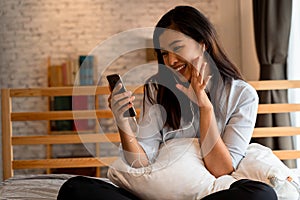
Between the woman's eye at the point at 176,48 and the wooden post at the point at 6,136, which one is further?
the wooden post at the point at 6,136

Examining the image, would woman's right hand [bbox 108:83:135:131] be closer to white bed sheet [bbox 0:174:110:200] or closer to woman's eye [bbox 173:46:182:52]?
woman's eye [bbox 173:46:182:52]

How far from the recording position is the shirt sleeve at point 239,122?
6.32 ft

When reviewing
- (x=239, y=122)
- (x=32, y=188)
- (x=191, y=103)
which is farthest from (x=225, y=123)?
(x=32, y=188)

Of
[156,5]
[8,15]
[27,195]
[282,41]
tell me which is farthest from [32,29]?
[27,195]

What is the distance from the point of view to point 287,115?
359 centimetres

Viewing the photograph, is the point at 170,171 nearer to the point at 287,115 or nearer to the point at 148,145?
the point at 148,145

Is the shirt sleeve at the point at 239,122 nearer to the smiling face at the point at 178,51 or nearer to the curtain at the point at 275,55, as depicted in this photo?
the smiling face at the point at 178,51

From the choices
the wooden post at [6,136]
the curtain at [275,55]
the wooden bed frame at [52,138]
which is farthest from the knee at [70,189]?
the curtain at [275,55]

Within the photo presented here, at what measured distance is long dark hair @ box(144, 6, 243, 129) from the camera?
74.8 inches

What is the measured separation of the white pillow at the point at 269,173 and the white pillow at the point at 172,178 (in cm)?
7

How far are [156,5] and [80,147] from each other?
141 centimetres

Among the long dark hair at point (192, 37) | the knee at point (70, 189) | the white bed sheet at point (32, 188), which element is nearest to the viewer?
the knee at point (70, 189)

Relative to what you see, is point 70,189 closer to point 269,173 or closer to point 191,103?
point 191,103

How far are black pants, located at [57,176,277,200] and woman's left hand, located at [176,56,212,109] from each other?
28 centimetres
